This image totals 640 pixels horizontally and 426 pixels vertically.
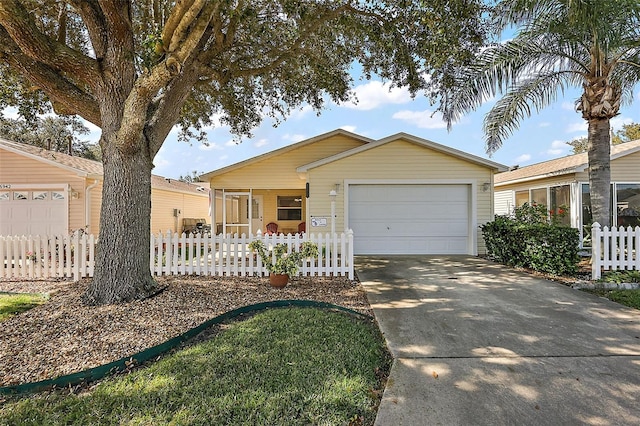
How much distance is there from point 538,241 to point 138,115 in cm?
867

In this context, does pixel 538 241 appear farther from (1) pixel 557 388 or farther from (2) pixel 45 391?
(2) pixel 45 391

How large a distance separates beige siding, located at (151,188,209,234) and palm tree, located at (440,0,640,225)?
41.4 ft

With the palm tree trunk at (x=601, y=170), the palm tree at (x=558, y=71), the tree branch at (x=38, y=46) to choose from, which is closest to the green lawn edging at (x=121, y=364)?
the tree branch at (x=38, y=46)

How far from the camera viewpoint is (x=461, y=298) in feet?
18.9

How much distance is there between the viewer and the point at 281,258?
6578 millimetres

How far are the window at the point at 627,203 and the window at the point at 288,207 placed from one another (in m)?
12.0

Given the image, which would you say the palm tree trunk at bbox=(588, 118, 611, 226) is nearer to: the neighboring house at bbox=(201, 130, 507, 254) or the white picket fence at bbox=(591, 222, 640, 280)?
the white picket fence at bbox=(591, 222, 640, 280)

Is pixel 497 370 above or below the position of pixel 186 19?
below

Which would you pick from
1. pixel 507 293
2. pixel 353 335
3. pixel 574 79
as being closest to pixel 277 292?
pixel 353 335

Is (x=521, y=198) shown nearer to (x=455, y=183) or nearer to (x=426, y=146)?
(x=455, y=183)

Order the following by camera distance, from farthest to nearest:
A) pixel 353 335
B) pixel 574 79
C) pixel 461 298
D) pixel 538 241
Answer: pixel 574 79 < pixel 538 241 < pixel 461 298 < pixel 353 335

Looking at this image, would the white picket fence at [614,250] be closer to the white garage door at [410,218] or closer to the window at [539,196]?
the white garage door at [410,218]

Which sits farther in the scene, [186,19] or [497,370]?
[186,19]

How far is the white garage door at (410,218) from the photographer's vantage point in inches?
420
